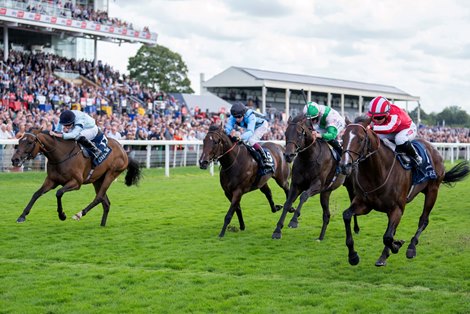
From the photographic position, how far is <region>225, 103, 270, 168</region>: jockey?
8664 millimetres

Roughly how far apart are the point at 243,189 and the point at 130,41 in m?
28.5

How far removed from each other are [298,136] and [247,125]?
3.75 feet

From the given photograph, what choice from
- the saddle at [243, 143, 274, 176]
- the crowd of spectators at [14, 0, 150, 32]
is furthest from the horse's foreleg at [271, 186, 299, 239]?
the crowd of spectators at [14, 0, 150, 32]

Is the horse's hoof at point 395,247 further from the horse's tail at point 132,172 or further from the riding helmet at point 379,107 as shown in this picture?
the horse's tail at point 132,172

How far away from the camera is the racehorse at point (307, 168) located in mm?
7895

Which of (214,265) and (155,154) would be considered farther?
(155,154)

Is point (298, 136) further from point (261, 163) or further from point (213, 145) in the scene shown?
point (261, 163)

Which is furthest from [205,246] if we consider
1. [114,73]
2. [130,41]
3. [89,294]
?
[130,41]

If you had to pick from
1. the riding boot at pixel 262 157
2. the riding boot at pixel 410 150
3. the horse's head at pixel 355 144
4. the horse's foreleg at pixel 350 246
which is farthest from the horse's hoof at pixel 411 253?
the riding boot at pixel 262 157

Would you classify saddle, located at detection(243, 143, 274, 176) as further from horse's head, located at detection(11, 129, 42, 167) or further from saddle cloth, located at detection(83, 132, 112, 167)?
horse's head, located at detection(11, 129, 42, 167)

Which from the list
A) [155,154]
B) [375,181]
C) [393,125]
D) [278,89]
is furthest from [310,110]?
[278,89]

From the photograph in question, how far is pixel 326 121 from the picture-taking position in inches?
336

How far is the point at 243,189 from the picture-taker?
8.67m

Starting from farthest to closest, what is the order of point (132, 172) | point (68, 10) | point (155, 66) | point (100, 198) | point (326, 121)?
point (155, 66), point (68, 10), point (132, 172), point (100, 198), point (326, 121)
